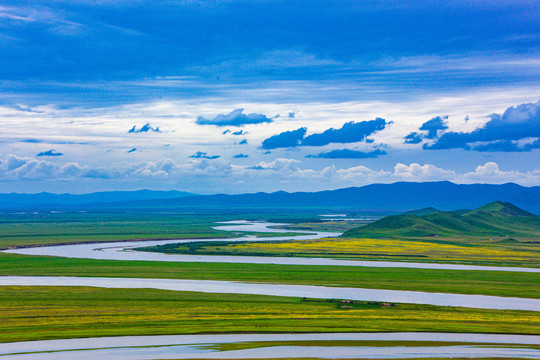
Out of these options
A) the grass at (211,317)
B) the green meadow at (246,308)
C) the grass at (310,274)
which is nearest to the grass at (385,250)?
the grass at (310,274)

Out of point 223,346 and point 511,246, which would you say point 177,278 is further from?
point 511,246

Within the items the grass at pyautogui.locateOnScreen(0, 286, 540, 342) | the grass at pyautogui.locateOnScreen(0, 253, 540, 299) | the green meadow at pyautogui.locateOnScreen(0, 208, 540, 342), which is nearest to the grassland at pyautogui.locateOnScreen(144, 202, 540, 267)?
the grass at pyautogui.locateOnScreen(0, 253, 540, 299)

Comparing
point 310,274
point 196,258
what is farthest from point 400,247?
point 310,274

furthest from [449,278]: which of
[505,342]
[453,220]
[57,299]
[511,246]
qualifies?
[453,220]

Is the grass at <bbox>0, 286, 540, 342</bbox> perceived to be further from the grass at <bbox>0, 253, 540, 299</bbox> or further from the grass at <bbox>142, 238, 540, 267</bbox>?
the grass at <bbox>142, 238, 540, 267</bbox>

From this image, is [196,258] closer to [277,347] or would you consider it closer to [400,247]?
[400,247]
